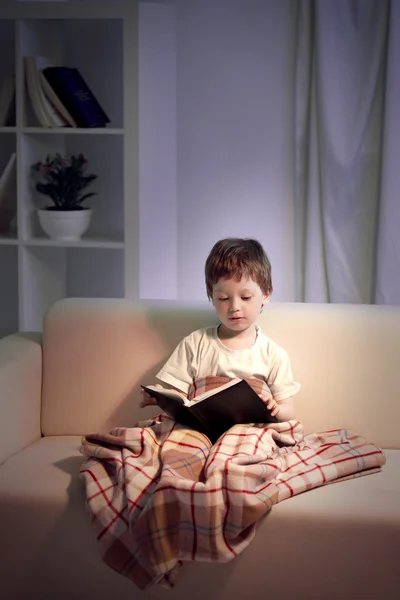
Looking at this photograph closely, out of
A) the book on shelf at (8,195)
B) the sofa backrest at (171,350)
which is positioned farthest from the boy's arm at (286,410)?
the book on shelf at (8,195)

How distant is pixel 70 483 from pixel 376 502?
67 centimetres

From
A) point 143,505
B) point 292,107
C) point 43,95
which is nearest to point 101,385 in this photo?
point 143,505

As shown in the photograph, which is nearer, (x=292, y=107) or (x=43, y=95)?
(x=43, y=95)

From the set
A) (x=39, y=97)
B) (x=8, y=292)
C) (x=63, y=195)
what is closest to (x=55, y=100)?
(x=39, y=97)

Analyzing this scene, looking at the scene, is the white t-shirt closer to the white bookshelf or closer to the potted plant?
the white bookshelf

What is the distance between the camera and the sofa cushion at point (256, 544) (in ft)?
6.00

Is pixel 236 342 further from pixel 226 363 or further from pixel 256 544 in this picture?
pixel 256 544

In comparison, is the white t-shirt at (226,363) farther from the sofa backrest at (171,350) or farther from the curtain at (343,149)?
the curtain at (343,149)

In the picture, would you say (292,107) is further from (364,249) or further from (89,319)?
(89,319)

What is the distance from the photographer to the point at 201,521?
5.88 feet

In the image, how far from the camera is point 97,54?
3.31 metres

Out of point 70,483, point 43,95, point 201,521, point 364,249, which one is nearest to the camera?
point 201,521

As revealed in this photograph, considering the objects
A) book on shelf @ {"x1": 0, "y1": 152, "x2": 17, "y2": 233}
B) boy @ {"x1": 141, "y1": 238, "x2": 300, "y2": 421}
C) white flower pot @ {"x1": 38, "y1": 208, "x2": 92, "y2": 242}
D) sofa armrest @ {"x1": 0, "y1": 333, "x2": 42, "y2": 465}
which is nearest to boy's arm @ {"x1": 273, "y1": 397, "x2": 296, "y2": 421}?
boy @ {"x1": 141, "y1": 238, "x2": 300, "y2": 421}

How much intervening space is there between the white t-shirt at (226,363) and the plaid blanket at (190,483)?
0.11 m
